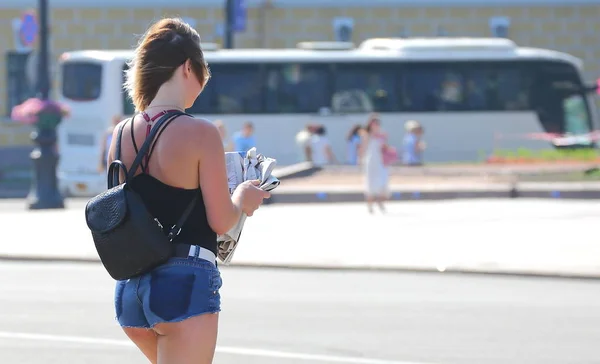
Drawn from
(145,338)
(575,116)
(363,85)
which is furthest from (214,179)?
(575,116)

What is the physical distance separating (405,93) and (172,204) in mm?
30059

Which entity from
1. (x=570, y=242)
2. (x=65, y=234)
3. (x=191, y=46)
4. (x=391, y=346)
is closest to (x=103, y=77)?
(x=65, y=234)

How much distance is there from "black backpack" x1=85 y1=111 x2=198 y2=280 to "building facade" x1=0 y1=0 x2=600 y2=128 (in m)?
36.9

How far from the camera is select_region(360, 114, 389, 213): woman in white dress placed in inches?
835

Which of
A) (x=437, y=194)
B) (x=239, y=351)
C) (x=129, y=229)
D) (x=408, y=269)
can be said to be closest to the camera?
(x=129, y=229)

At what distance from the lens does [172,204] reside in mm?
4457

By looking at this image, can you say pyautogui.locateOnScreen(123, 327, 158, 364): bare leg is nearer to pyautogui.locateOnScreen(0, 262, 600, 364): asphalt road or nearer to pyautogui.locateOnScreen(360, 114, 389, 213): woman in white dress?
pyautogui.locateOnScreen(0, 262, 600, 364): asphalt road

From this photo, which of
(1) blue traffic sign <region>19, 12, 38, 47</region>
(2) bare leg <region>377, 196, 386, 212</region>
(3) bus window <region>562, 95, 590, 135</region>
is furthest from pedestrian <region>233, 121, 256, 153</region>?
(1) blue traffic sign <region>19, 12, 38, 47</region>

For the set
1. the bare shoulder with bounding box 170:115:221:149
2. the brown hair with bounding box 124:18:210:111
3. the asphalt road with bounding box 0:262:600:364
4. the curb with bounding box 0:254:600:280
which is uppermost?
the brown hair with bounding box 124:18:210:111

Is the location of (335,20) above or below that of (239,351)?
below

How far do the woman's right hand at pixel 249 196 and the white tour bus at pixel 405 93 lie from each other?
2924cm

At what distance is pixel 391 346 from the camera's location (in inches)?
359

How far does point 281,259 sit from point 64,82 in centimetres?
2015

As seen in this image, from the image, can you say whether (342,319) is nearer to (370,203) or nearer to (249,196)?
(249,196)
